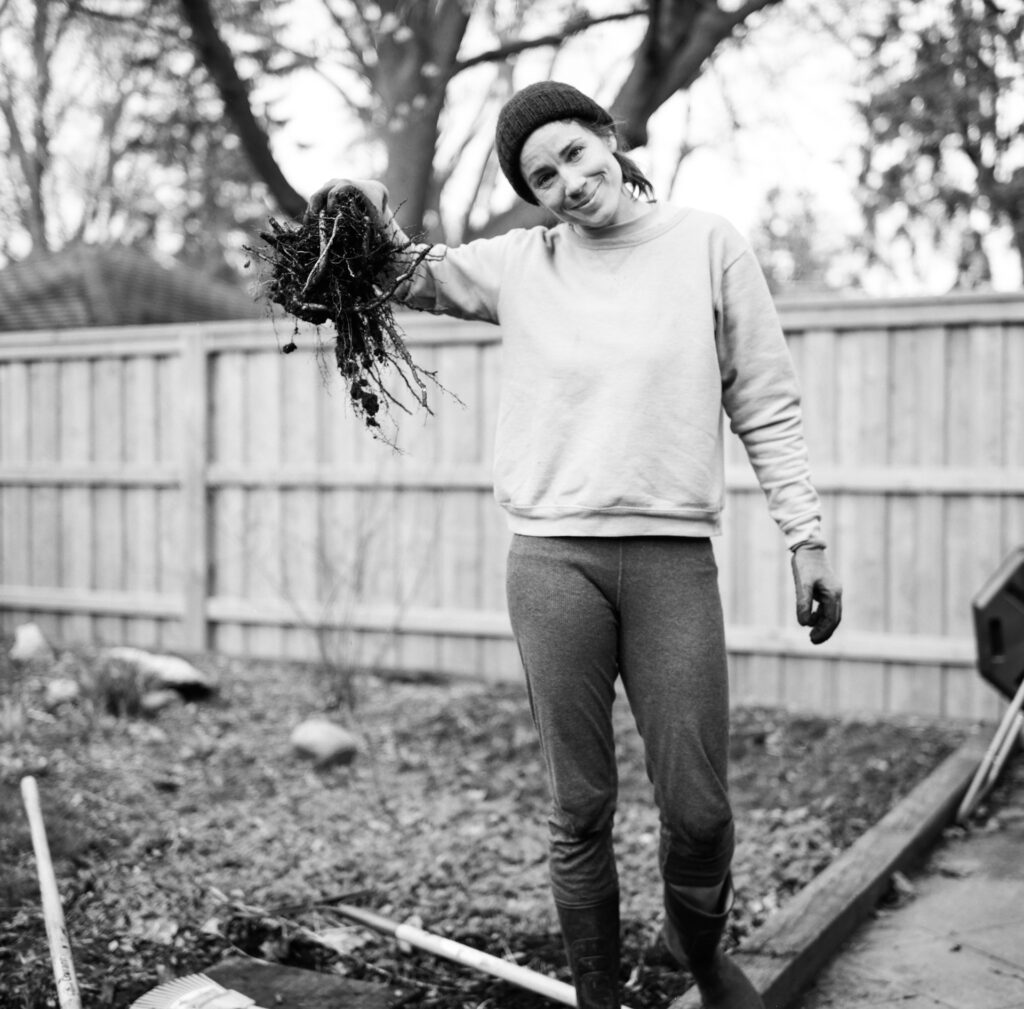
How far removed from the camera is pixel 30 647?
21.3ft

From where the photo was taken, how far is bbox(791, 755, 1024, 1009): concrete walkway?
8.94 ft

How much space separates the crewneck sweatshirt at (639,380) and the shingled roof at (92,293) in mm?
10197

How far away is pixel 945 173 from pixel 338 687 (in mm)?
8150

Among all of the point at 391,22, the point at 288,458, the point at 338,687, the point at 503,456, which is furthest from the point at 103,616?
the point at 503,456

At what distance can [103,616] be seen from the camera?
7.04m

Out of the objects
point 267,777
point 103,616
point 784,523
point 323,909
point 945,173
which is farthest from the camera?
point 945,173

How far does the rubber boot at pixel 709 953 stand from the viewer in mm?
2255

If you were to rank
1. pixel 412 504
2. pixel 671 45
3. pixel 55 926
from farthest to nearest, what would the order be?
pixel 671 45, pixel 412 504, pixel 55 926

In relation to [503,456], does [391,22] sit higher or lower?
higher

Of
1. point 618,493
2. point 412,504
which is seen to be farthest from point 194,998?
point 412,504

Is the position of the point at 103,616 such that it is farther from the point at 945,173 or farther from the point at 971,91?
the point at 945,173

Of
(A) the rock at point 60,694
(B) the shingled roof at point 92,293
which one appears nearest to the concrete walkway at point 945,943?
(A) the rock at point 60,694

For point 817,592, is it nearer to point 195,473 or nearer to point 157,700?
point 157,700

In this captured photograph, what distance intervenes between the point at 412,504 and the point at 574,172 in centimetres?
419
